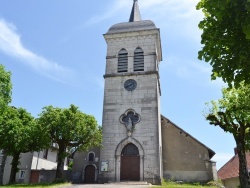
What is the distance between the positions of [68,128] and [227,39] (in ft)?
57.1

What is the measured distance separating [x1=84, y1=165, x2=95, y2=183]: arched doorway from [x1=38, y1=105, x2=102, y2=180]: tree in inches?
152

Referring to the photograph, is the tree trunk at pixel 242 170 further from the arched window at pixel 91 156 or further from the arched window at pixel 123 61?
the arched window at pixel 123 61

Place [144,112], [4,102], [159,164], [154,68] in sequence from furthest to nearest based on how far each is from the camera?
1. [154,68]
2. [144,112]
3. [159,164]
4. [4,102]

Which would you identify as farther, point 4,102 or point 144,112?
point 144,112

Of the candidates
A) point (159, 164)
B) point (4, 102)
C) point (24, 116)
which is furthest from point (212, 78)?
point (24, 116)

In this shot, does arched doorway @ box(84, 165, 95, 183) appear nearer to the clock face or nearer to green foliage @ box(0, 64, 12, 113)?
the clock face

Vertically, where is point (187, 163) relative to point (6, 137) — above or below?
below

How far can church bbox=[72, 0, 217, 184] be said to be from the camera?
24891 mm

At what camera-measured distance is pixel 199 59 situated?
25.6ft

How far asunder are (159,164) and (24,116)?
48.6ft

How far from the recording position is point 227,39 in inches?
283

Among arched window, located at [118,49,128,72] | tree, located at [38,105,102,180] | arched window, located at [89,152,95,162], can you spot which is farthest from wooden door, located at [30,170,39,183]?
arched window, located at [118,49,128,72]

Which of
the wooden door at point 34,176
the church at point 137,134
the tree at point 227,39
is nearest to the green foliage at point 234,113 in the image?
the church at point 137,134

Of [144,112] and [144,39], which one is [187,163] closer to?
[144,112]
